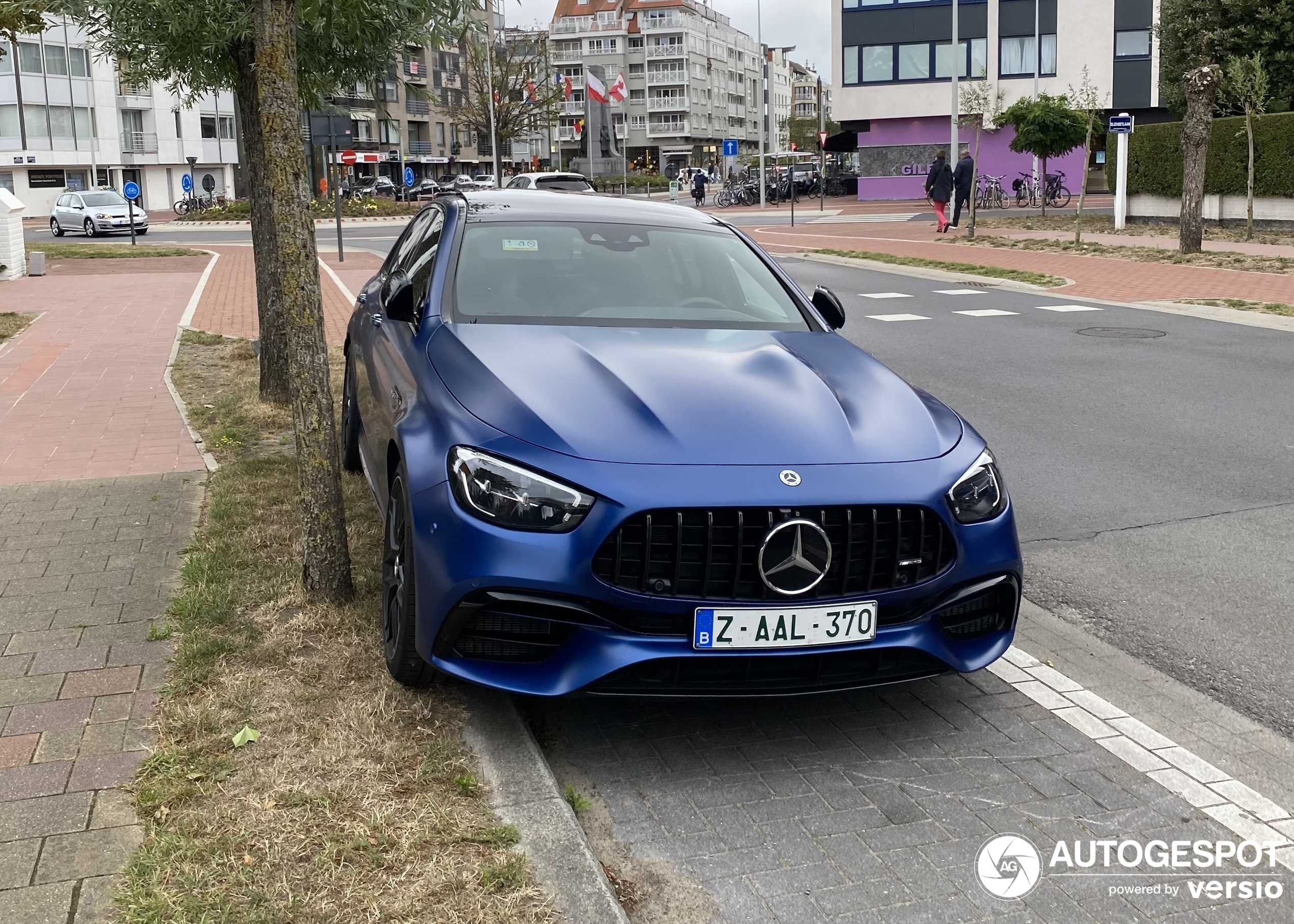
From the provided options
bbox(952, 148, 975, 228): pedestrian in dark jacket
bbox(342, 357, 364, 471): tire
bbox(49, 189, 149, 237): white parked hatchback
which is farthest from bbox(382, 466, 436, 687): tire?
bbox(49, 189, 149, 237): white parked hatchback

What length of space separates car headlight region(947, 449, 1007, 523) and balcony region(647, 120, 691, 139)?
128542mm

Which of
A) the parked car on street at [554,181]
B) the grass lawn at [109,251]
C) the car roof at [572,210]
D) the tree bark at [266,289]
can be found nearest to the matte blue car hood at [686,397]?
the car roof at [572,210]

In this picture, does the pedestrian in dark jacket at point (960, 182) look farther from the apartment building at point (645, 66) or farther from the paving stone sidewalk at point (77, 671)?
the apartment building at point (645, 66)

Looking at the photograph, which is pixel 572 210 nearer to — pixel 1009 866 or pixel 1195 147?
pixel 1009 866

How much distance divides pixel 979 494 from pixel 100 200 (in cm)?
4407

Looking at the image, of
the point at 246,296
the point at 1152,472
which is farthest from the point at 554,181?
the point at 1152,472

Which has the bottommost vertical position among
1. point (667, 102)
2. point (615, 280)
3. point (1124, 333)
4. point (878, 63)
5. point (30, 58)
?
point (1124, 333)

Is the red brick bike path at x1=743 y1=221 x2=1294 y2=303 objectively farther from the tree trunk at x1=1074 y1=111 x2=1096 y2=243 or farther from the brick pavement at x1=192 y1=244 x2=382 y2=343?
the brick pavement at x1=192 y1=244 x2=382 y2=343

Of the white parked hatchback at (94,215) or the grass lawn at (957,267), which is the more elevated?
the white parked hatchback at (94,215)

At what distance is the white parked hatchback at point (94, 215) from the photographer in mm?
41656

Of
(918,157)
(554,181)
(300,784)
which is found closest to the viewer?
(300,784)

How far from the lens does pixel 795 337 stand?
4.93m

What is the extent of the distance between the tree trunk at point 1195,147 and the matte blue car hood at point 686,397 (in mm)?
19620

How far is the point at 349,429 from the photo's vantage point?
273 inches
